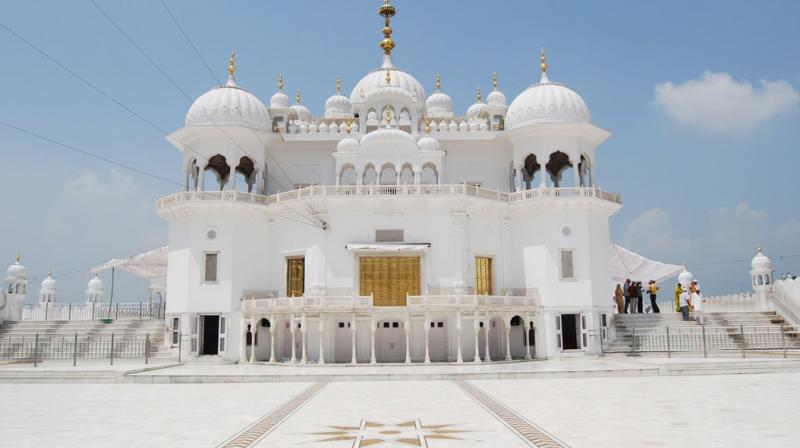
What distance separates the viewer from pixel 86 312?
33.1 meters

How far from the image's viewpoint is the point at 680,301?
3100 cm

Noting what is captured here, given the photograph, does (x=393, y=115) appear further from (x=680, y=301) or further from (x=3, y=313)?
(x=3, y=313)

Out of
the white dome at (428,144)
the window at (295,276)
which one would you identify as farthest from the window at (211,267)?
the white dome at (428,144)

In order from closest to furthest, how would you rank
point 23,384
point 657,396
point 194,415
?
point 194,415
point 657,396
point 23,384

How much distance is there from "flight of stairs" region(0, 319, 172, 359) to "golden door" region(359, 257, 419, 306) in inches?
382

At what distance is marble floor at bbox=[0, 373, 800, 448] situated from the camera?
905 cm

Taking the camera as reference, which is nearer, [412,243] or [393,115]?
[412,243]

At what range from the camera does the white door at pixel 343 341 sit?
1110 inches

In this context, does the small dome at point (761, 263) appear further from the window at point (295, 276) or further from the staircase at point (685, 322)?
the window at point (295, 276)

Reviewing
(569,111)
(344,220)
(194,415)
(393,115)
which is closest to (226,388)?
(194,415)

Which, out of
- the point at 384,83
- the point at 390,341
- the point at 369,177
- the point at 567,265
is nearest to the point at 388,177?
the point at 369,177

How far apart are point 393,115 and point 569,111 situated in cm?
880

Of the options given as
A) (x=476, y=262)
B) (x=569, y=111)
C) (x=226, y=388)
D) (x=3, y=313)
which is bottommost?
(x=226, y=388)

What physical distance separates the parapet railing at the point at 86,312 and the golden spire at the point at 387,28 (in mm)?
20084
